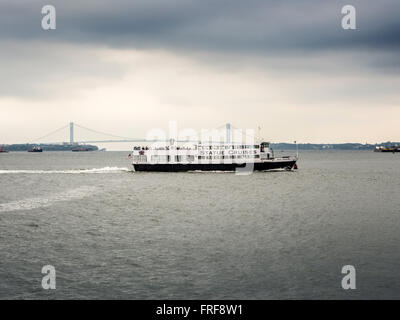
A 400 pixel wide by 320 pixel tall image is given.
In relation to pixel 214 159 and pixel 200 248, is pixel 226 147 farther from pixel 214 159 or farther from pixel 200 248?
pixel 200 248

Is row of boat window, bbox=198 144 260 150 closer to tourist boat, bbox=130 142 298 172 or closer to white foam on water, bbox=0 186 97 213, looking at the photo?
tourist boat, bbox=130 142 298 172

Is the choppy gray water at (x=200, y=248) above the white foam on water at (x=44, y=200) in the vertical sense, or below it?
below

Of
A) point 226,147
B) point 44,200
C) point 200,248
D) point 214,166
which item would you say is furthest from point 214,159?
point 200,248

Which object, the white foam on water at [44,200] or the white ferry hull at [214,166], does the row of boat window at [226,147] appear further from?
the white foam on water at [44,200]

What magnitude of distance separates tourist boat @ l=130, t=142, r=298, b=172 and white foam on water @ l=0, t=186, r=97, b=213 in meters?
38.8

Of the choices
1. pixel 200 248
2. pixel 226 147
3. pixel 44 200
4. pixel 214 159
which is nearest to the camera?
pixel 200 248

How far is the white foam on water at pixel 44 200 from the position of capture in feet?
155

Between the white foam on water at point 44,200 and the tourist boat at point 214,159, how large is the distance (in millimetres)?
38793

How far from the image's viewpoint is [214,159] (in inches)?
4001

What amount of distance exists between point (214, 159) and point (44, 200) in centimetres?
5320

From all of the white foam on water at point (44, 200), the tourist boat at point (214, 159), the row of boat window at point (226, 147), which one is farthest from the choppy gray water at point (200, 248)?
the row of boat window at point (226, 147)

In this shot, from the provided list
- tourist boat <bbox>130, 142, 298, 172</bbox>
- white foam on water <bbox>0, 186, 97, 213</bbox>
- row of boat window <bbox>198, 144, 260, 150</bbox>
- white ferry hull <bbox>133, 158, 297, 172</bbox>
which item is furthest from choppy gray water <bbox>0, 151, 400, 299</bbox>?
white ferry hull <bbox>133, 158, 297, 172</bbox>

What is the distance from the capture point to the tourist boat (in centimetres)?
9775
